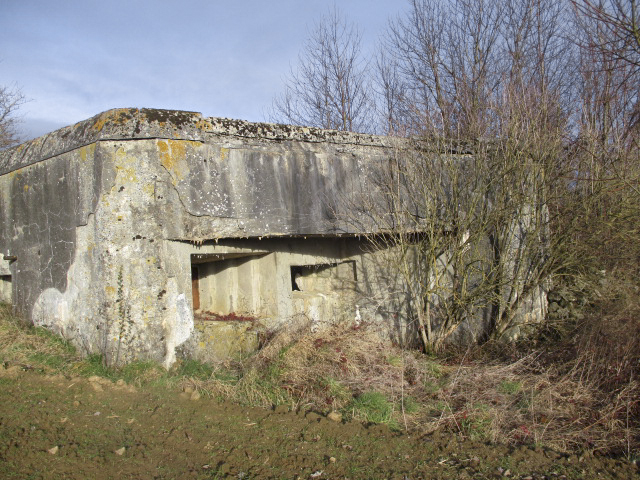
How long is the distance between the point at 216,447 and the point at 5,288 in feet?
14.1

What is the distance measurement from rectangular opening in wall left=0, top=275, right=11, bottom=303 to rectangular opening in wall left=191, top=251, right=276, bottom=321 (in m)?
2.20

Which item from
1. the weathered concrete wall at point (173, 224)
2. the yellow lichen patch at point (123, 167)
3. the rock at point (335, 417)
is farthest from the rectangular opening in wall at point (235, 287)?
the rock at point (335, 417)

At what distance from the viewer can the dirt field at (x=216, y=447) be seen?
10.1 feet

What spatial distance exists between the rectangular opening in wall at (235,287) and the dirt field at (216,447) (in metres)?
1.64

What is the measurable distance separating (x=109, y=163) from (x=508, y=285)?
4.34 metres

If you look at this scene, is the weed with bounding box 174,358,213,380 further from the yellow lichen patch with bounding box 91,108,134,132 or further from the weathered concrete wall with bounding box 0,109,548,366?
the yellow lichen patch with bounding box 91,108,134,132

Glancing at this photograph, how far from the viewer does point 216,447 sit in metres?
3.44

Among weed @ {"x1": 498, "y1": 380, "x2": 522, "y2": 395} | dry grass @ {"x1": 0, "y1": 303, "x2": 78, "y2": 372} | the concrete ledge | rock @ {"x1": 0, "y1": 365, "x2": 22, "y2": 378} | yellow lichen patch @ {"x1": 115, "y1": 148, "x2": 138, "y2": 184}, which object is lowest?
weed @ {"x1": 498, "y1": 380, "x2": 522, "y2": 395}

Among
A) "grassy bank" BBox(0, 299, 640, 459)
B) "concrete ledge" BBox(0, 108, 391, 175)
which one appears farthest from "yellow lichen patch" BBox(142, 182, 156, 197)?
"grassy bank" BBox(0, 299, 640, 459)

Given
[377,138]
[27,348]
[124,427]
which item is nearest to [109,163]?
[27,348]

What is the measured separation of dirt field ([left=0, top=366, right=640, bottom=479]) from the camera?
3.09 metres

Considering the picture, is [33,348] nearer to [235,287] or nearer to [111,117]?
[235,287]

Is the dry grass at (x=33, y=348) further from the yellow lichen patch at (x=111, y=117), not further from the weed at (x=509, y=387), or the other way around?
the weed at (x=509, y=387)

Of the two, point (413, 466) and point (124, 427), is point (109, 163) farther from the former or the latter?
point (413, 466)
